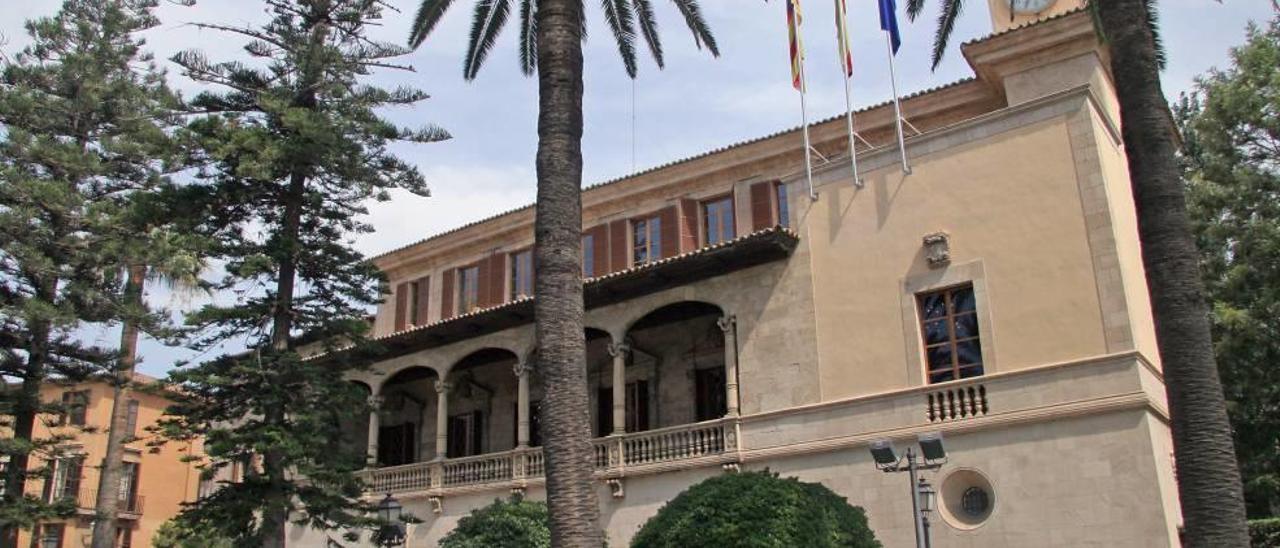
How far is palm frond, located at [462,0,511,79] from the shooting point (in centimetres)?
1861

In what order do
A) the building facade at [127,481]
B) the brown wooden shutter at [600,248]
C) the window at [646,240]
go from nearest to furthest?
1. the window at [646,240]
2. the brown wooden shutter at [600,248]
3. the building facade at [127,481]

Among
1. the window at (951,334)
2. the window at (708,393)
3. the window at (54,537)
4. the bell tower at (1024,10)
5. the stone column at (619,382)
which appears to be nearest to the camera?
the window at (951,334)

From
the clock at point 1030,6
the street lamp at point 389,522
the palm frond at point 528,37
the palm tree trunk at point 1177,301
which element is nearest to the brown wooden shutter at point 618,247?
the palm frond at point 528,37

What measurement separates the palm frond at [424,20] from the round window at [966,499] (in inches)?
464

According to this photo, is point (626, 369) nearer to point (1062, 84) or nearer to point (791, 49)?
point (791, 49)

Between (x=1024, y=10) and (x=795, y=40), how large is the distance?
5.21m

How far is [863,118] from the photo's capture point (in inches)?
1003

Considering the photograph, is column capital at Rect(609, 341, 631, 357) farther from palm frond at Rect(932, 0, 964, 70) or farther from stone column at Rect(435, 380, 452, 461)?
palm frond at Rect(932, 0, 964, 70)

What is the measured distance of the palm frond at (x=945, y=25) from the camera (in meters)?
17.6

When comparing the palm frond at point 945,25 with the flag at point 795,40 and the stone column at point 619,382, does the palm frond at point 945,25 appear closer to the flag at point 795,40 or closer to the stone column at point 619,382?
the flag at point 795,40

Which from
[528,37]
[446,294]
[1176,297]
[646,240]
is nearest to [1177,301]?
[1176,297]

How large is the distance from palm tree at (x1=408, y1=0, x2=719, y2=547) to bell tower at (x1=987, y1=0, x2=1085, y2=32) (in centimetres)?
1276

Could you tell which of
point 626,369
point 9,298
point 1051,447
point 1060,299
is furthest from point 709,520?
point 9,298

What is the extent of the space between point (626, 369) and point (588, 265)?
10.7 feet
